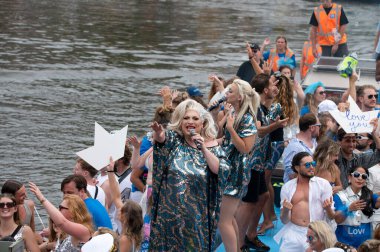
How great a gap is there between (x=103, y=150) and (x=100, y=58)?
621 inches

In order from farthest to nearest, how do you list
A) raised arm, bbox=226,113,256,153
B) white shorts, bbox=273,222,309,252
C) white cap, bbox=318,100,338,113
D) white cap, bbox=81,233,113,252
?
1. white cap, bbox=318,100,338,113
2. white shorts, bbox=273,222,309,252
3. raised arm, bbox=226,113,256,153
4. white cap, bbox=81,233,113,252

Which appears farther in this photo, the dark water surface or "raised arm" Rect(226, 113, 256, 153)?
the dark water surface

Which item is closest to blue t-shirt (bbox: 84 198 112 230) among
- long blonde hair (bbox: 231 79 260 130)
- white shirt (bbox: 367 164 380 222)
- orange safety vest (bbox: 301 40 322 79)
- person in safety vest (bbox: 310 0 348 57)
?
long blonde hair (bbox: 231 79 260 130)

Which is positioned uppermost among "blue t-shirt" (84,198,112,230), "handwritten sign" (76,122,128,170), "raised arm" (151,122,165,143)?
"raised arm" (151,122,165,143)

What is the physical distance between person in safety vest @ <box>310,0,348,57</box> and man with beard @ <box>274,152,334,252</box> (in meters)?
7.98

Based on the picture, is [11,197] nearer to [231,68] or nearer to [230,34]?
[231,68]

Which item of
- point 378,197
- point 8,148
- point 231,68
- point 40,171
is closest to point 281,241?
point 378,197

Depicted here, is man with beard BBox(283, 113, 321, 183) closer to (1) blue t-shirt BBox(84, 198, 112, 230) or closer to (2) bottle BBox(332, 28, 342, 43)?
(1) blue t-shirt BBox(84, 198, 112, 230)

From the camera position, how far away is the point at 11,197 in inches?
319

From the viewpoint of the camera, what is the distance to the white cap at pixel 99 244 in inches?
270

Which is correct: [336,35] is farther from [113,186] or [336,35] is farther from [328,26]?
[113,186]

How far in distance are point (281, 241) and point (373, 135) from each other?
57.9 inches

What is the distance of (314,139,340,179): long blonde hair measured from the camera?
8.94m

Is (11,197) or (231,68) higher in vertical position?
(11,197)
